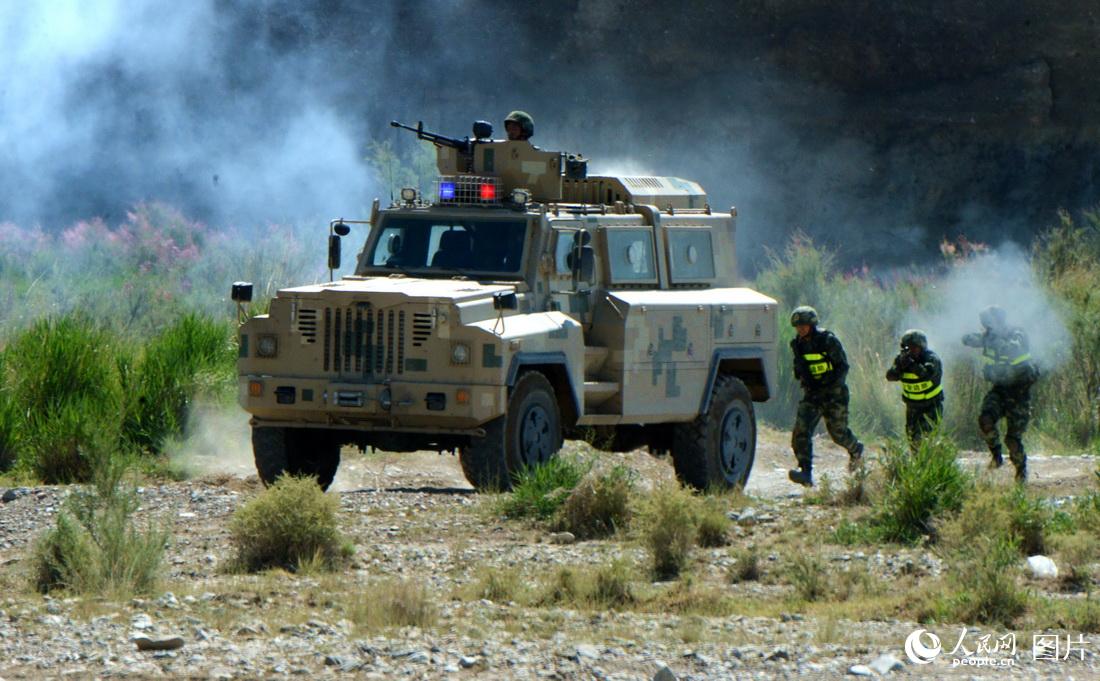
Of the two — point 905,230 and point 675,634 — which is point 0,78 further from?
point 675,634

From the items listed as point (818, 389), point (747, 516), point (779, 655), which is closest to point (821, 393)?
point (818, 389)

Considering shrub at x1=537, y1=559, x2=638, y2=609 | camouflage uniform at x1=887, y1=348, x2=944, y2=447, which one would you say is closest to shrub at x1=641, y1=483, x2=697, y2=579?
shrub at x1=537, y1=559, x2=638, y2=609

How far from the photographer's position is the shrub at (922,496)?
1101 cm

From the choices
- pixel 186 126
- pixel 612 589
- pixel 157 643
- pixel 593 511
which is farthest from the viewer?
pixel 186 126

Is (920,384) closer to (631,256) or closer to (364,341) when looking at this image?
(631,256)

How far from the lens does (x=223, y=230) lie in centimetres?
3347

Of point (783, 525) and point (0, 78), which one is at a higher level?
point (0, 78)

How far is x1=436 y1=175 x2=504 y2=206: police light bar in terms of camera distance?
13391mm

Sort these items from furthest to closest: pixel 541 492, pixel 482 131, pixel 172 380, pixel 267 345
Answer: pixel 172 380 → pixel 482 131 → pixel 267 345 → pixel 541 492

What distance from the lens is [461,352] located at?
471 inches

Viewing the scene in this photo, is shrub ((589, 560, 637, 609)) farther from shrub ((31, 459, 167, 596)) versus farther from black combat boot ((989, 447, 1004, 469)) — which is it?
black combat boot ((989, 447, 1004, 469))

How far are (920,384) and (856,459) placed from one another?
0.77m

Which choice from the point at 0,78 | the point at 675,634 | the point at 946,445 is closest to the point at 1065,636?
the point at 675,634

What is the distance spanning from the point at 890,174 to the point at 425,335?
24545 millimetres
